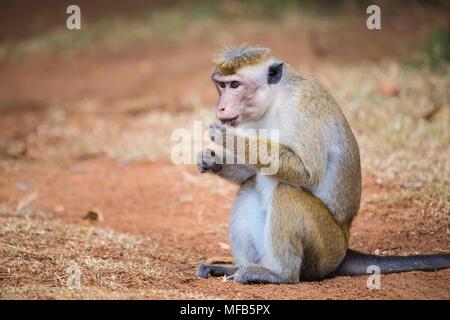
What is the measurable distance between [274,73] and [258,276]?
1.60m

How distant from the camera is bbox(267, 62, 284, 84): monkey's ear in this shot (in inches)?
223

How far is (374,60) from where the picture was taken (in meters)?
12.5

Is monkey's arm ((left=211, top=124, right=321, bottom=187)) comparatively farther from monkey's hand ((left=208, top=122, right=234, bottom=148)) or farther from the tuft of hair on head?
the tuft of hair on head

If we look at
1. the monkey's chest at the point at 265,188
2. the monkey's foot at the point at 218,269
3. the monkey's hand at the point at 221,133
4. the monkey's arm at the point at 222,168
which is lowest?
the monkey's foot at the point at 218,269

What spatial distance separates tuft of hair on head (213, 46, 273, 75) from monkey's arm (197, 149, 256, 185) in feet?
2.29

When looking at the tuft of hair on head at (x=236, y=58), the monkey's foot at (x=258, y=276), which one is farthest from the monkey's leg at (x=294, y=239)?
the tuft of hair on head at (x=236, y=58)

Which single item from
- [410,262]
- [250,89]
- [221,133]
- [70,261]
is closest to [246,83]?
[250,89]

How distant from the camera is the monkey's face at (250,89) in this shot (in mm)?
5605

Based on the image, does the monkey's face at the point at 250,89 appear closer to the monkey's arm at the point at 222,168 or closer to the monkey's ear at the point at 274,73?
the monkey's ear at the point at 274,73

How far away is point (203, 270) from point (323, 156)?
4.34 feet

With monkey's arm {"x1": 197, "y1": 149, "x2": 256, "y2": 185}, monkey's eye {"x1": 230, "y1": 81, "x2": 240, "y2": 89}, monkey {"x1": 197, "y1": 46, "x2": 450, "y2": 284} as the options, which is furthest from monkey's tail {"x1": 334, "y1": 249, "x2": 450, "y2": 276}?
monkey's eye {"x1": 230, "y1": 81, "x2": 240, "y2": 89}

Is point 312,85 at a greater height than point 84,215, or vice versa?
point 312,85
